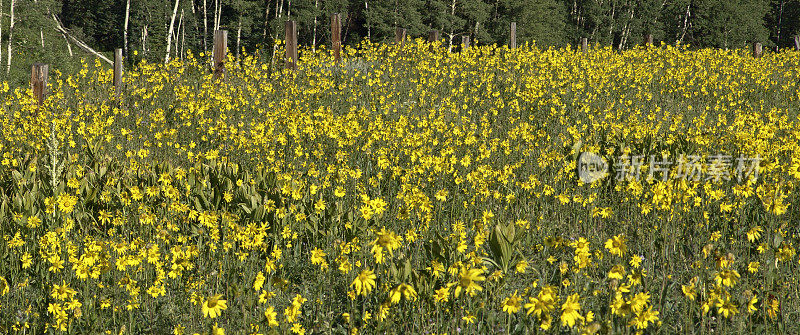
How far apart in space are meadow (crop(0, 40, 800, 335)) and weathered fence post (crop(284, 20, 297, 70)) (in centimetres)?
230

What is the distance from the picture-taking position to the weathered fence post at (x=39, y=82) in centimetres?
870

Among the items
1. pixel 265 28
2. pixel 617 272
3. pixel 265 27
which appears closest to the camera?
pixel 617 272

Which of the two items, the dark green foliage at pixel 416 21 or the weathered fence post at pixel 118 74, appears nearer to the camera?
the weathered fence post at pixel 118 74

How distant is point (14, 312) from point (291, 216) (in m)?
1.83

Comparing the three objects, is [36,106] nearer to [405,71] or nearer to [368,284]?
[405,71]

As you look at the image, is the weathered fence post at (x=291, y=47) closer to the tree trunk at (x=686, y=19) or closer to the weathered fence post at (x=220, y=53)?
the weathered fence post at (x=220, y=53)

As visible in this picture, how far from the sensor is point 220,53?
11172 mm

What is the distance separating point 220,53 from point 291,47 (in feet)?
4.45

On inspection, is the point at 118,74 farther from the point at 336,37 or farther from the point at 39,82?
the point at 336,37

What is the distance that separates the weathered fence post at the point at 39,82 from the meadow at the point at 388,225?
22 centimetres

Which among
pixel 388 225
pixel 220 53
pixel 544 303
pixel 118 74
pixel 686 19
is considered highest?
pixel 686 19

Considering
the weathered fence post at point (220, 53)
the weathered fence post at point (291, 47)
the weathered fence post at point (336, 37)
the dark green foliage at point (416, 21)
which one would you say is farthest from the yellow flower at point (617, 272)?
the dark green foliage at point (416, 21)

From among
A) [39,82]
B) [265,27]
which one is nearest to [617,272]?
[39,82]

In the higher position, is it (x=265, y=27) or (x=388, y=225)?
(x=265, y=27)
